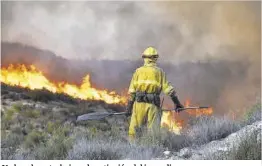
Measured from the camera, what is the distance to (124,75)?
52.2 feet

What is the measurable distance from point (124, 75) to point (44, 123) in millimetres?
2293

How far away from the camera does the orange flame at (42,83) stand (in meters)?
16.5

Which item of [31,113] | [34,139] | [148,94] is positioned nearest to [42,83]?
[31,113]

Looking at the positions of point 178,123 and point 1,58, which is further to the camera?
point 1,58

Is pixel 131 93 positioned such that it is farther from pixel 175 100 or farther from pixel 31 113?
pixel 31 113

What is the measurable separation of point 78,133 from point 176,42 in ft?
8.86

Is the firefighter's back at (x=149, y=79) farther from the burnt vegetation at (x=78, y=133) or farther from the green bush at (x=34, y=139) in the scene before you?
the green bush at (x=34, y=139)

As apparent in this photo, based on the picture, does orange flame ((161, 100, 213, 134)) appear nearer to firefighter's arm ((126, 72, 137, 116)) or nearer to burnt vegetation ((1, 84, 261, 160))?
burnt vegetation ((1, 84, 261, 160))

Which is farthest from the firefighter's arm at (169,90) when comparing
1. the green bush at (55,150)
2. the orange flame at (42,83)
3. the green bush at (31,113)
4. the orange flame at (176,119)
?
the green bush at (31,113)

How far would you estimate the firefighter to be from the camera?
42.6ft
